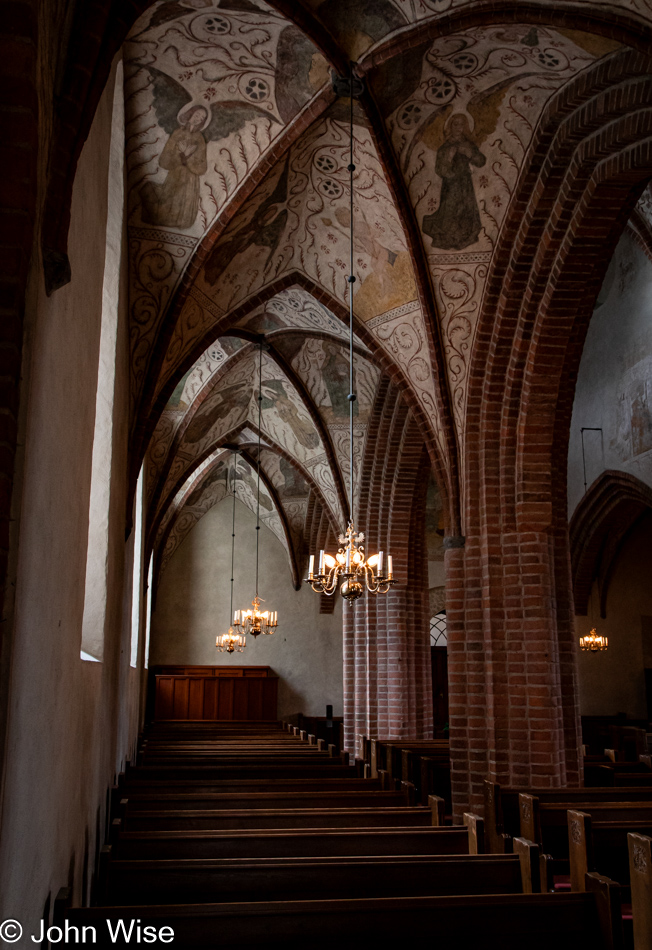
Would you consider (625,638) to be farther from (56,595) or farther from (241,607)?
(56,595)

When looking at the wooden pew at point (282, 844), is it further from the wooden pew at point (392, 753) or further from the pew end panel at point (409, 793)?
the wooden pew at point (392, 753)

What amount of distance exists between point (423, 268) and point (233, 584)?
1544cm

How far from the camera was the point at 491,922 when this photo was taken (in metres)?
3.72

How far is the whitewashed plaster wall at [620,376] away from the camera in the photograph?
621 inches

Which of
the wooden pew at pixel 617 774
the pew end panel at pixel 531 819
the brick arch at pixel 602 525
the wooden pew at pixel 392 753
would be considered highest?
the brick arch at pixel 602 525

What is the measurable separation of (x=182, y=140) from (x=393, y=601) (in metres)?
9.66

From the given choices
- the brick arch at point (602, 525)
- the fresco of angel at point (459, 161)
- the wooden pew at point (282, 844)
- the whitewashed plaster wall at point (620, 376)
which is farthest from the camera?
the brick arch at point (602, 525)

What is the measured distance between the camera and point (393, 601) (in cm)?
1533

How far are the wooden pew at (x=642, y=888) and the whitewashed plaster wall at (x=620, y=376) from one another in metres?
13.2

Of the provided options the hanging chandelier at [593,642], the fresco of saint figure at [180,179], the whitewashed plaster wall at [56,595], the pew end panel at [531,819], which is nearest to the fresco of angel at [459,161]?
the fresco of saint figure at [180,179]

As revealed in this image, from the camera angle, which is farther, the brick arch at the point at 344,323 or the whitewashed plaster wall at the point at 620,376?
the whitewashed plaster wall at the point at 620,376

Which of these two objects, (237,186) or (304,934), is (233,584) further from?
(304,934)

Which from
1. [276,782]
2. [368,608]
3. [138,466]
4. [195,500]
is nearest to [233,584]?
[195,500]

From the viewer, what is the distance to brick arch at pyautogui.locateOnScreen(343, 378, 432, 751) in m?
14.9
